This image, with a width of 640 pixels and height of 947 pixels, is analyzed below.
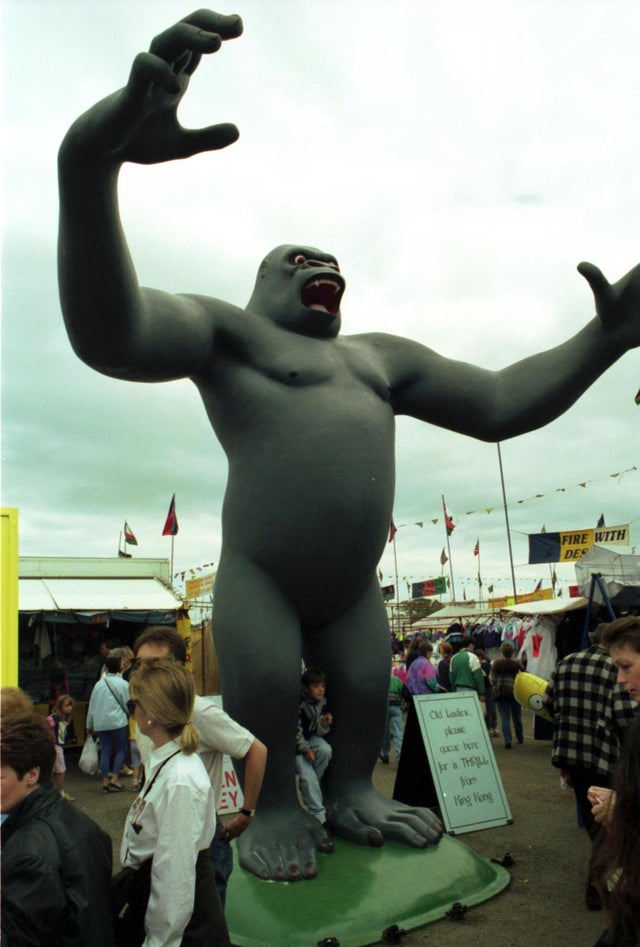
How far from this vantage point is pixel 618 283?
315 centimetres

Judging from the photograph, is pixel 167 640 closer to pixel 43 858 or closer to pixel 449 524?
pixel 43 858

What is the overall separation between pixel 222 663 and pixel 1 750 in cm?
147

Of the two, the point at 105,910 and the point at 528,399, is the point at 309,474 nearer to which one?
the point at 528,399

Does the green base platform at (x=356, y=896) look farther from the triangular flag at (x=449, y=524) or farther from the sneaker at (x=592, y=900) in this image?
the triangular flag at (x=449, y=524)

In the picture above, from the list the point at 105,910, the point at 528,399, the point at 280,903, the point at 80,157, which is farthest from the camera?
the point at 528,399

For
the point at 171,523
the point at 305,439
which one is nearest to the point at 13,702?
the point at 305,439

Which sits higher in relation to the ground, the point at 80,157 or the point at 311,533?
the point at 80,157

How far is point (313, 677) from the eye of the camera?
3400 mm

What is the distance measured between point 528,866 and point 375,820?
1.07 meters

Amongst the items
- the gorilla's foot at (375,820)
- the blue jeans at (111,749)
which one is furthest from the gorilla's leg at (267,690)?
the blue jeans at (111,749)

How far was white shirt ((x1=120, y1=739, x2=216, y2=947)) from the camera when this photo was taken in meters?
1.62

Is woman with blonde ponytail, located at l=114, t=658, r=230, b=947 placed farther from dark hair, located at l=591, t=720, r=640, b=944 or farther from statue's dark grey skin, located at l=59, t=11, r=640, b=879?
statue's dark grey skin, located at l=59, t=11, r=640, b=879

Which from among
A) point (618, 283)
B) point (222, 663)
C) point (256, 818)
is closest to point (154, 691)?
point (222, 663)

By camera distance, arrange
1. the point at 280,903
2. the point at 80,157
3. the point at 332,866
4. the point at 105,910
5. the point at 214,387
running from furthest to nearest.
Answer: the point at 214,387
the point at 332,866
the point at 280,903
the point at 80,157
the point at 105,910
